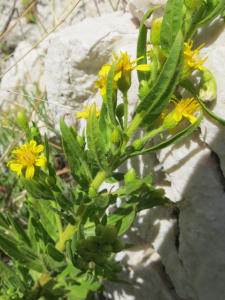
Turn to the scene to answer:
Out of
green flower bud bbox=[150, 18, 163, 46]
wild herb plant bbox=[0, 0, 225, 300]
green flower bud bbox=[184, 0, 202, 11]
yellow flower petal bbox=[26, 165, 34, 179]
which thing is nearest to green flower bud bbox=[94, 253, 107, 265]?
wild herb plant bbox=[0, 0, 225, 300]

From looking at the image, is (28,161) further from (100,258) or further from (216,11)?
(216,11)

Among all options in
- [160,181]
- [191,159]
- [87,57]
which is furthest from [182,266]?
[87,57]

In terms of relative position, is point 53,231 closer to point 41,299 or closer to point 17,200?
point 41,299

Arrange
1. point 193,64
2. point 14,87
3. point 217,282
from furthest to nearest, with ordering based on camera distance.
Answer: point 14,87
point 217,282
point 193,64

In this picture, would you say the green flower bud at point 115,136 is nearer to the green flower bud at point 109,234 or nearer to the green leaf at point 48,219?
the green flower bud at point 109,234

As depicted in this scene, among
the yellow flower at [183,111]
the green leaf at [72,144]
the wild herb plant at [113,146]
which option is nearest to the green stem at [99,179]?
the wild herb plant at [113,146]

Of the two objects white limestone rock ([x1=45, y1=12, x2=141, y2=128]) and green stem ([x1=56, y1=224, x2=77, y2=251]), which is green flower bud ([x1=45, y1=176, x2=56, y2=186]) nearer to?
green stem ([x1=56, y1=224, x2=77, y2=251])
